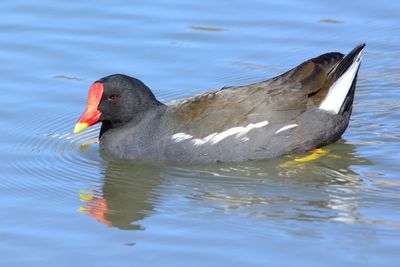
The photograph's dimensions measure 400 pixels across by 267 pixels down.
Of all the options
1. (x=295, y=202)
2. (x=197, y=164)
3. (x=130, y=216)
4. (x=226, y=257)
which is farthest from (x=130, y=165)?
(x=226, y=257)

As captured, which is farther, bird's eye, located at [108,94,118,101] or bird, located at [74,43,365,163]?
bird's eye, located at [108,94,118,101]

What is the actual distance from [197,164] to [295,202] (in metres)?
1.27

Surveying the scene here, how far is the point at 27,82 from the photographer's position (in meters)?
10.1

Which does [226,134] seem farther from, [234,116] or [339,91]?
[339,91]

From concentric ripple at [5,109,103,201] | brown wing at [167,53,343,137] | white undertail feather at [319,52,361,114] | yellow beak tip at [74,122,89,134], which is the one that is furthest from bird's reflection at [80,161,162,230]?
white undertail feather at [319,52,361,114]

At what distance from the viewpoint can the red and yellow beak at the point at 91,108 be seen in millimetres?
8820

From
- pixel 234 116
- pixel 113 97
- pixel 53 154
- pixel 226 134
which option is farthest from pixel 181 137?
pixel 53 154

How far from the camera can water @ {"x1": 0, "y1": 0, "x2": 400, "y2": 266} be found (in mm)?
6891

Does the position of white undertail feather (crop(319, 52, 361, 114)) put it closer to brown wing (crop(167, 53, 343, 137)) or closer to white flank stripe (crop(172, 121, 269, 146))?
brown wing (crop(167, 53, 343, 137))

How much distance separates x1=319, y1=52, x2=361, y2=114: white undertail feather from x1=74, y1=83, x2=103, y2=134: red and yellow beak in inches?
76.8

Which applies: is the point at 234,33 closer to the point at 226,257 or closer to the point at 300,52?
the point at 300,52

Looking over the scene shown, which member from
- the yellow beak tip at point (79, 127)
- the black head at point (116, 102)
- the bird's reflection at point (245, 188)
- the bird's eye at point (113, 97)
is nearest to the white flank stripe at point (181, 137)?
the bird's reflection at point (245, 188)

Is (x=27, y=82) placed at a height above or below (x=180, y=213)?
above

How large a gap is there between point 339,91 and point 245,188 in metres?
1.39
